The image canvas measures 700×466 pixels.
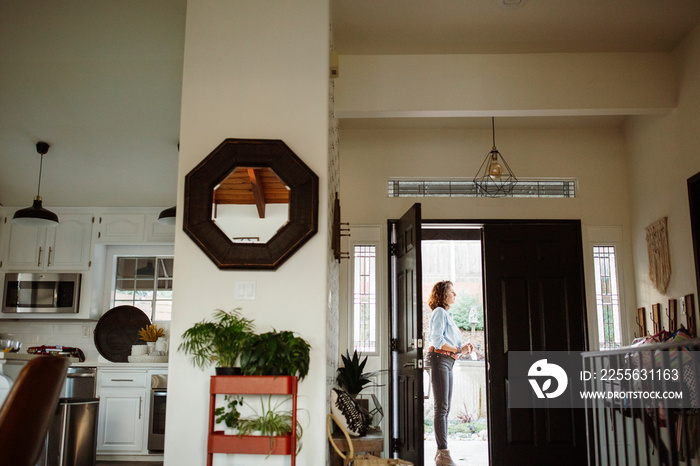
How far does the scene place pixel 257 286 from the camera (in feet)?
10.9

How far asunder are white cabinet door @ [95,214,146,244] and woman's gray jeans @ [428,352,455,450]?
3156 mm

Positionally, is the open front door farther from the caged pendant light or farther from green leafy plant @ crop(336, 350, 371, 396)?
the caged pendant light

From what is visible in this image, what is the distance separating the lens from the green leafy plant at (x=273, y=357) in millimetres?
3033

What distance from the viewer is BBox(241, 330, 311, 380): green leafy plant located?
119 inches

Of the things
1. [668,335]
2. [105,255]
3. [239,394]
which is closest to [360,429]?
[239,394]

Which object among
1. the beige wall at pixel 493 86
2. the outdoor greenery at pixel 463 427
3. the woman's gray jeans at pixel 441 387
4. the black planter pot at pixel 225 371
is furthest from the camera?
the outdoor greenery at pixel 463 427

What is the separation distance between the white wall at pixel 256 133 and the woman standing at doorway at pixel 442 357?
9.22 ft

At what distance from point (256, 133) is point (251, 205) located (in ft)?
1.34

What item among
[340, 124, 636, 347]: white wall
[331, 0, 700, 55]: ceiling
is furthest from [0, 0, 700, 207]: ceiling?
[340, 124, 636, 347]: white wall

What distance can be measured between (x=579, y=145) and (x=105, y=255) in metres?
4.86

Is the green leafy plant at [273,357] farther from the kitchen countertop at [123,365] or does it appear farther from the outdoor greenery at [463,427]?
the outdoor greenery at [463,427]

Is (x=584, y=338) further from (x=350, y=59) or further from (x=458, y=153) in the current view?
(x=350, y=59)

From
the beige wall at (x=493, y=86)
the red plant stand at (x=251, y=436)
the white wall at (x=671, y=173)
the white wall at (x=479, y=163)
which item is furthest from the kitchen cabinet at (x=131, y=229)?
the white wall at (x=671, y=173)

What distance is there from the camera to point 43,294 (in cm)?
620
